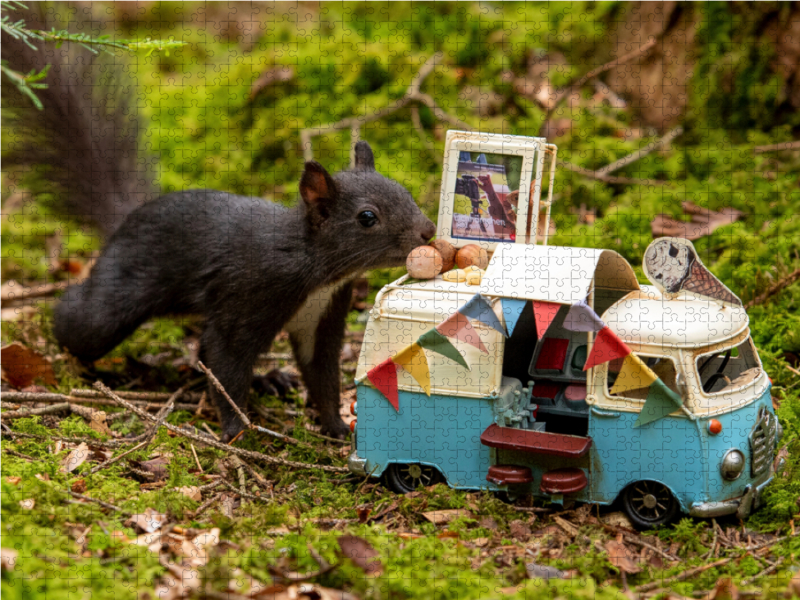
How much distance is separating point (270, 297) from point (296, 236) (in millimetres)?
377

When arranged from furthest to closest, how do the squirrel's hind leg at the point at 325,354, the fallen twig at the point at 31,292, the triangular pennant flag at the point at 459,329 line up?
the fallen twig at the point at 31,292 < the squirrel's hind leg at the point at 325,354 < the triangular pennant flag at the point at 459,329

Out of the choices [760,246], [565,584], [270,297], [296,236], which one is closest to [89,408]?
[270,297]

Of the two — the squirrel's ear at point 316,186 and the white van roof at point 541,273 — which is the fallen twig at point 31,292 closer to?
the squirrel's ear at point 316,186

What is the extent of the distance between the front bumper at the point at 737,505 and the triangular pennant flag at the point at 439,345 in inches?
46.5

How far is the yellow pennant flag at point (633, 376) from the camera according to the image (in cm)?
352

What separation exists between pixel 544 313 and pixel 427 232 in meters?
1.32

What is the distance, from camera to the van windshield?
12.8 ft

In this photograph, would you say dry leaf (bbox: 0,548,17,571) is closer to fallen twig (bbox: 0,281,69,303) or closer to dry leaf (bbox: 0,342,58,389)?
dry leaf (bbox: 0,342,58,389)

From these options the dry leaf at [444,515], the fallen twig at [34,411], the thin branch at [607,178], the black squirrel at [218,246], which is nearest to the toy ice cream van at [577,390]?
the dry leaf at [444,515]

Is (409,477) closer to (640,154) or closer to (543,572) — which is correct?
(543,572)

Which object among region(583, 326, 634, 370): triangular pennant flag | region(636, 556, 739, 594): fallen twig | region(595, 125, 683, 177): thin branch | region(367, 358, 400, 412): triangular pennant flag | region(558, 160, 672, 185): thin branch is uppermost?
region(595, 125, 683, 177): thin branch

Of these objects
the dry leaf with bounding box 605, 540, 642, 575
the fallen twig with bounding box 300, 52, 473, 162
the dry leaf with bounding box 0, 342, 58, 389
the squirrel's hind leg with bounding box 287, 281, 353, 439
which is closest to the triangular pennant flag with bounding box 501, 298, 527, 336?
the dry leaf with bounding box 605, 540, 642, 575

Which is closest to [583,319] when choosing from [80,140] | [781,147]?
[80,140]
